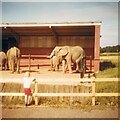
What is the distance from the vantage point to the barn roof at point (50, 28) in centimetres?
1538

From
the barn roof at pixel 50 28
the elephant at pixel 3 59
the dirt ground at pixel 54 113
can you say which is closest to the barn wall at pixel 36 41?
the barn roof at pixel 50 28

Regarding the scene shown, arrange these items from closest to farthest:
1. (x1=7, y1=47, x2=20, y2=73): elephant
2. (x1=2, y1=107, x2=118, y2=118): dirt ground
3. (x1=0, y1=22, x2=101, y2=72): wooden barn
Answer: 1. (x1=2, y1=107, x2=118, y2=118): dirt ground
2. (x1=7, y1=47, x2=20, y2=73): elephant
3. (x1=0, y1=22, x2=101, y2=72): wooden barn

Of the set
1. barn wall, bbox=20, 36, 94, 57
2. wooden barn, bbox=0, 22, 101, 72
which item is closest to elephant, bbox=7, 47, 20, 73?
wooden barn, bbox=0, 22, 101, 72

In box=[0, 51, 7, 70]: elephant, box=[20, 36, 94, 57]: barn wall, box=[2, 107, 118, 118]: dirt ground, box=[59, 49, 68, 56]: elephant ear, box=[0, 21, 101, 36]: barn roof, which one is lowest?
box=[2, 107, 118, 118]: dirt ground

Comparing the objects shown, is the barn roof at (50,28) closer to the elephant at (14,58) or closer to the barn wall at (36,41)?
the barn wall at (36,41)

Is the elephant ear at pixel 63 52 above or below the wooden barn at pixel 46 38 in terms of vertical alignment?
below

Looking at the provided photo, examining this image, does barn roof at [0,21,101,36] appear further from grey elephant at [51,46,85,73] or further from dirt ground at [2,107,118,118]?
dirt ground at [2,107,118,118]

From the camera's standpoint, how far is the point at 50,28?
53.3ft

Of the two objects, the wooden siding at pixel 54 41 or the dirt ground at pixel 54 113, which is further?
the wooden siding at pixel 54 41

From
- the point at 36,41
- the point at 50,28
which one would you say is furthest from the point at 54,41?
the point at 50,28

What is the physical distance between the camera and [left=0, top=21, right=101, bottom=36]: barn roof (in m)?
15.4

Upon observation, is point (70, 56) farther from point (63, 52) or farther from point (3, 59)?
point (3, 59)

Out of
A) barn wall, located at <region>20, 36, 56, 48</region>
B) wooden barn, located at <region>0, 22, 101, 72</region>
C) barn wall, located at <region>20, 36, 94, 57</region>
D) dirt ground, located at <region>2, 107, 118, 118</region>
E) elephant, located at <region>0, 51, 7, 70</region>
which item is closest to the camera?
dirt ground, located at <region>2, 107, 118, 118</region>

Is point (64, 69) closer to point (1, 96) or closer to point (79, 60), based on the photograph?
point (79, 60)
